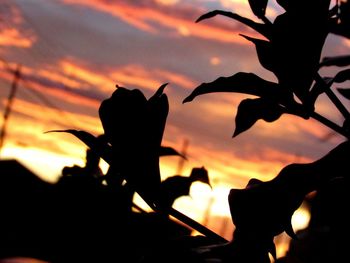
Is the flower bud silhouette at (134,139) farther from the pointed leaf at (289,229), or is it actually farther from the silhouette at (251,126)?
the pointed leaf at (289,229)

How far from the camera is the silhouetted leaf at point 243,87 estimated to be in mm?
1356

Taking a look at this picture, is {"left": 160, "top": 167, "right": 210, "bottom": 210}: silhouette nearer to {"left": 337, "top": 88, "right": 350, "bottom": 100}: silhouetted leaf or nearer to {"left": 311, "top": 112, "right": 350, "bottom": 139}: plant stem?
{"left": 337, "top": 88, "right": 350, "bottom": 100}: silhouetted leaf

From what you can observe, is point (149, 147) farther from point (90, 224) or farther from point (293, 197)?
point (90, 224)

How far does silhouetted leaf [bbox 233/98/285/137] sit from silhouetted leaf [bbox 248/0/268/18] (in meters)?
0.19

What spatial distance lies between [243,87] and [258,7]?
189mm

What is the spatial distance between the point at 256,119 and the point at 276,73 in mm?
142

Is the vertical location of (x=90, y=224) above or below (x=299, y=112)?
below

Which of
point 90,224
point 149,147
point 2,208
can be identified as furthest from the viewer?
point 2,208

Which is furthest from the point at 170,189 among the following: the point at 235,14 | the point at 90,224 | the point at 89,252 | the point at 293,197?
the point at 293,197

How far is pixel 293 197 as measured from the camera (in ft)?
3.56

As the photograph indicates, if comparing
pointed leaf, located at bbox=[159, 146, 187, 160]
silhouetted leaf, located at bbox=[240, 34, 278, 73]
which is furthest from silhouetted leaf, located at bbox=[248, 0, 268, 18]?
pointed leaf, located at bbox=[159, 146, 187, 160]

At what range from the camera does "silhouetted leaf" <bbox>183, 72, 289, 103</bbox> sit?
1.36 m

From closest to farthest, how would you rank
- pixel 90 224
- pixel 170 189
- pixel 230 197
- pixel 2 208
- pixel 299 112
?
pixel 230 197
pixel 299 112
pixel 170 189
pixel 90 224
pixel 2 208

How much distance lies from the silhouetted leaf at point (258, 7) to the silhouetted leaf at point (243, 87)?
143mm
